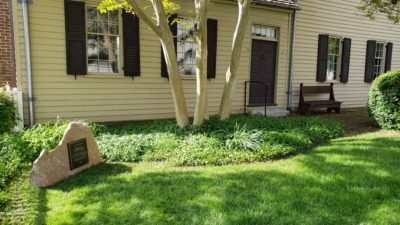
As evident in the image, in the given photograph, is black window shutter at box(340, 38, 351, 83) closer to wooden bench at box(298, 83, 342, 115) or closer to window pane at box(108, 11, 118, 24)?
wooden bench at box(298, 83, 342, 115)

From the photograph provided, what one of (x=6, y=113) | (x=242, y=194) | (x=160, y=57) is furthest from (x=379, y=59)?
(x=6, y=113)

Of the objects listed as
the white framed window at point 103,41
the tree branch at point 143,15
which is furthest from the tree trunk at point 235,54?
the white framed window at point 103,41

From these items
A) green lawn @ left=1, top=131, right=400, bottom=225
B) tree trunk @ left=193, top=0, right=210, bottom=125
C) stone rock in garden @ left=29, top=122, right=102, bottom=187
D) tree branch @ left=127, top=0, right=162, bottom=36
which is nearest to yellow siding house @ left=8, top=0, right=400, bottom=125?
tree trunk @ left=193, top=0, right=210, bottom=125

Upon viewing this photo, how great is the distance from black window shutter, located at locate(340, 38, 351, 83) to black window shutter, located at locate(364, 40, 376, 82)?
1250mm

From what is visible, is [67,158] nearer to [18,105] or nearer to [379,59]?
[18,105]

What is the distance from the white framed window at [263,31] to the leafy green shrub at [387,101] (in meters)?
3.63

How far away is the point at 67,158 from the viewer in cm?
435

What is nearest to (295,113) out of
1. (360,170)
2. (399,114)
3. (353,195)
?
(399,114)

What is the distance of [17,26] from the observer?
670 centimetres

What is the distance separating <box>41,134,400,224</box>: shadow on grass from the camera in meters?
Answer: 3.17

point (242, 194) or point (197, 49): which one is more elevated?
point (197, 49)

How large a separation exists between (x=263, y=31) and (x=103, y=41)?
5081 mm

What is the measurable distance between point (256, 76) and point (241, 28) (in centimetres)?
365

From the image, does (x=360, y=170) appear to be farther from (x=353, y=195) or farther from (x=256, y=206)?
(x=256, y=206)
